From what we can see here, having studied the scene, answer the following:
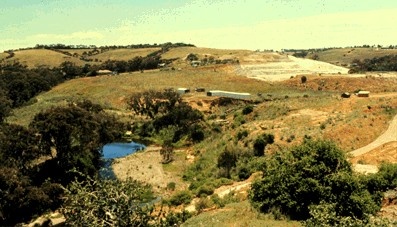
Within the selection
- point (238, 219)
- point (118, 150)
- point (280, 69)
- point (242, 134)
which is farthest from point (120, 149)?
point (280, 69)

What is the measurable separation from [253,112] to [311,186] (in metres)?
48.5

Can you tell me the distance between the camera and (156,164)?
60.0 metres

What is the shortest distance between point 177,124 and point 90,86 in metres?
59.2

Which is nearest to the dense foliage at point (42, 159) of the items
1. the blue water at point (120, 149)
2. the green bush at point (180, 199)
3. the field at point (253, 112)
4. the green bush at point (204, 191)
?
the field at point (253, 112)

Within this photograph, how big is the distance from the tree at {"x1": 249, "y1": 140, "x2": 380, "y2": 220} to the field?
1.46 metres

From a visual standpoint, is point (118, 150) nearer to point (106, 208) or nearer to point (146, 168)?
point (146, 168)

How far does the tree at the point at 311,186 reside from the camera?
86.5ft

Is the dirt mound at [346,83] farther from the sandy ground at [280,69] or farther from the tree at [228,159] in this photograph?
the tree at [228,159]

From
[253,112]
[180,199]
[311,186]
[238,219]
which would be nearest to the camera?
[311,186]

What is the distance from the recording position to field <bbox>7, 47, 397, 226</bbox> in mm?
49594

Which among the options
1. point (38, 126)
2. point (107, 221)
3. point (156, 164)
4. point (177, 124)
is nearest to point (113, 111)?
point (177, 124)

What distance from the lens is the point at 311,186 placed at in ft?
89.7

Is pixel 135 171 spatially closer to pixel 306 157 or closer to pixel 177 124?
pixel 177 124

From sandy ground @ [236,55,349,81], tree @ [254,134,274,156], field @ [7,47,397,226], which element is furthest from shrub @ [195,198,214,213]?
sandy ground @ [236,55,349,81]
